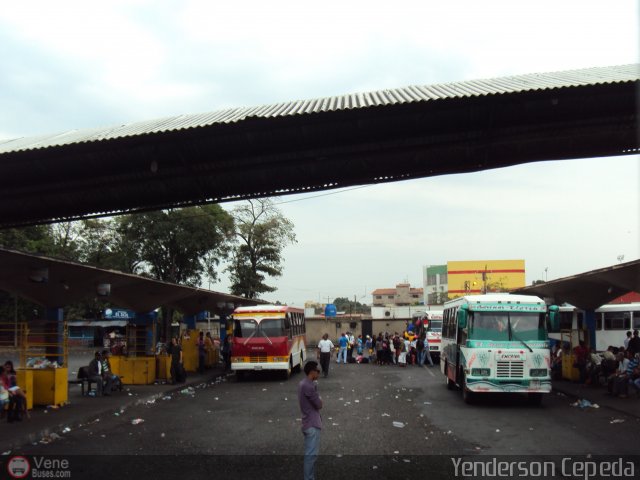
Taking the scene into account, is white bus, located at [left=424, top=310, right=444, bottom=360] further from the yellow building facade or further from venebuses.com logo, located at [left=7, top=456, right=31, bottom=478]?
the yellow building facade

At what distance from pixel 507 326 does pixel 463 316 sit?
1256mm

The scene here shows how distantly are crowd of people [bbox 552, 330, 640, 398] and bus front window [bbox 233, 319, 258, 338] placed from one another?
37.8 ft

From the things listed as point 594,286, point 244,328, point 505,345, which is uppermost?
point 594,286

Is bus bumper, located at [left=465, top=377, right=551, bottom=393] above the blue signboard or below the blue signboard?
above

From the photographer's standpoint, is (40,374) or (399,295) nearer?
(40,374)

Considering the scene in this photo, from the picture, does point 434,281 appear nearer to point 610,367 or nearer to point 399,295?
point 399,295

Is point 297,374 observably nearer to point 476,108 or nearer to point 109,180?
point 109,180

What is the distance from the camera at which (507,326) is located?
1625cm

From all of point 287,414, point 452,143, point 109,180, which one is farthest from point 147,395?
point 452,143

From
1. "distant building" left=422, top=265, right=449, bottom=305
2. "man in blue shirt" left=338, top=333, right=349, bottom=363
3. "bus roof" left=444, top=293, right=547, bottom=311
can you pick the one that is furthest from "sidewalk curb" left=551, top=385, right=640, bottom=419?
"distant building" left=422, top=265, right=449, bottom=305

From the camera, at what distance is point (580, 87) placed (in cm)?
811

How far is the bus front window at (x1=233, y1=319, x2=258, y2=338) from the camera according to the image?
25.0 meters

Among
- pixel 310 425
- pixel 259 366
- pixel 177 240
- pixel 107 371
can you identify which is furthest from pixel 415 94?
pixel 177 240

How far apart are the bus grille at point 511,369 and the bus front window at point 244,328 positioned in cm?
1169
